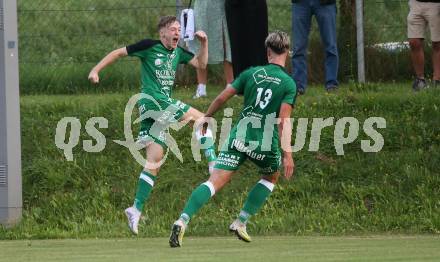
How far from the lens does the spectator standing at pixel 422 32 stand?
16125 mm

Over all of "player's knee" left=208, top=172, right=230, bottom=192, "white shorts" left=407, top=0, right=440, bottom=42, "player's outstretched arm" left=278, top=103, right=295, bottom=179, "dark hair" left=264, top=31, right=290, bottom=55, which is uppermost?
"white shorts" left=407, top=0, right=440, bottom=42

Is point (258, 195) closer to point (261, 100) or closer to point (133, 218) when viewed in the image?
point (261, 100)

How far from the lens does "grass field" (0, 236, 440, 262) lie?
417 inches

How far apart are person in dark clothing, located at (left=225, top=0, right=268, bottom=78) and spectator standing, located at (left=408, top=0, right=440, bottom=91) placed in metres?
2.09

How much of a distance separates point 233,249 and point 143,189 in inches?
68.8

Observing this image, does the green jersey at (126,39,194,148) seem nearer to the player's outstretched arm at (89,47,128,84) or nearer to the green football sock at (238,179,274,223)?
the player's outstretched arm at (89,47,128,84)

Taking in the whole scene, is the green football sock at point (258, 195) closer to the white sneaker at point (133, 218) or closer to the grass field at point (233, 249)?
the grass field at point (233, 249)

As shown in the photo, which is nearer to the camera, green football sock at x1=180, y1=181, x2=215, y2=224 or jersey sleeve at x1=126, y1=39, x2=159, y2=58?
green football sock at x1=180, y1=181, x2=215, y2=224

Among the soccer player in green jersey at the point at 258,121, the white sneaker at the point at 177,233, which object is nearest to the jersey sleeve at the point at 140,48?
the soccer player in green jersey at the point at 258,121

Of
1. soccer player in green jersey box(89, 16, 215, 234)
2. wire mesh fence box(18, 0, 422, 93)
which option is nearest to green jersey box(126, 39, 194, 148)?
soccer player in green jersey box(89, 16, 215, 234)

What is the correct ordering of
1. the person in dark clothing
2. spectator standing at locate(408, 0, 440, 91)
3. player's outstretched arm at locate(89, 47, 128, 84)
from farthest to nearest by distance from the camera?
spectator standing at locate(408, 0, 440, 91) → the person in dark clothing → player's outstretched arm at locate(89, 47, 128, 84)

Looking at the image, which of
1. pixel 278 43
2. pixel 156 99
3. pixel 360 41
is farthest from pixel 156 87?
pixel 360 41

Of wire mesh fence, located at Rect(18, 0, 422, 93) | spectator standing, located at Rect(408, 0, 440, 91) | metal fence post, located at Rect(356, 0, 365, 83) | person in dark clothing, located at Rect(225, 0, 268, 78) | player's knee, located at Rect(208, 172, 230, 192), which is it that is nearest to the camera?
player's knee, located at Rect(208, 172, 230, 192)

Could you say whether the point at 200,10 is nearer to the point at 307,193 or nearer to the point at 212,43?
the point at 212,43
